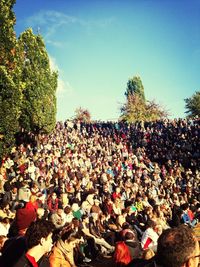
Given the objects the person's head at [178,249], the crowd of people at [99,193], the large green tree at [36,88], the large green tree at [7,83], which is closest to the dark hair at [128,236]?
the crowd of people at [99,193]

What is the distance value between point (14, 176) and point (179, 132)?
17.7 m

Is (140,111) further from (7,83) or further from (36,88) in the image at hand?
(7,83)

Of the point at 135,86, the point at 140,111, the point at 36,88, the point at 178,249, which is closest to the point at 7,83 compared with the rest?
the point at 36,88

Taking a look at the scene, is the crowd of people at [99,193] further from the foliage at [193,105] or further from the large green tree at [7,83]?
the foliage at [193,105]

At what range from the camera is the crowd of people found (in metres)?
4.48

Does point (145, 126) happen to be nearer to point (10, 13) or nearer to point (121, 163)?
point (121, 163)

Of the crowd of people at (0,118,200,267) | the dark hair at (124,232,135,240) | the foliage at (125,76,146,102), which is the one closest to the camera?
the crowd of people at (0,118,200,267)

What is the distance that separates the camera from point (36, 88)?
2697 cm

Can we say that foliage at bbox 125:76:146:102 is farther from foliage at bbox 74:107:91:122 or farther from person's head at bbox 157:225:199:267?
person's head at bbox 157:225:199:267

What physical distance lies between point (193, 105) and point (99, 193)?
56670mm

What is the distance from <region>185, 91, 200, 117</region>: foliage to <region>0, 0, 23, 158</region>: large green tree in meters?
56.2

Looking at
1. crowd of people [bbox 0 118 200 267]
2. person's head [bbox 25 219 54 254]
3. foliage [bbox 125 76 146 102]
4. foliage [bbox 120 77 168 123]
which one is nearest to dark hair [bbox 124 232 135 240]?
crowd of people [bbox 0 118 200 267]

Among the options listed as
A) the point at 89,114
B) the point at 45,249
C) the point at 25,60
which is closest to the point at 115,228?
the point at 45,249

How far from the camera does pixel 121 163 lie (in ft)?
73.6
